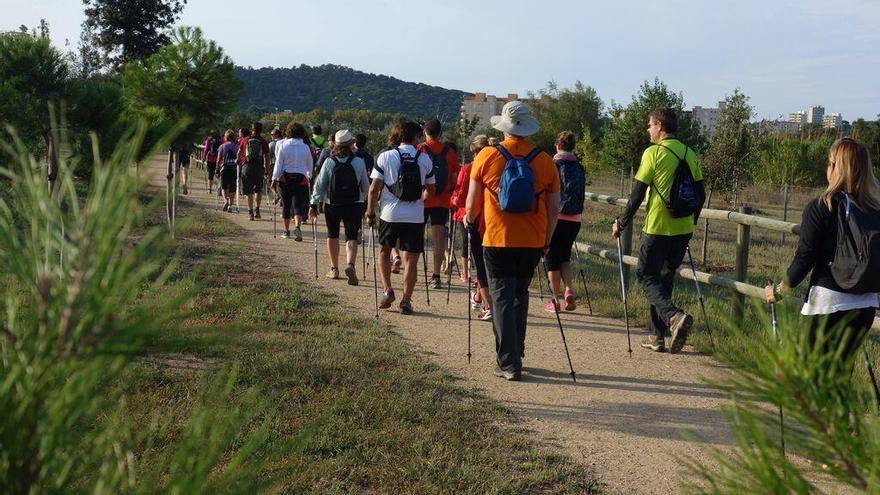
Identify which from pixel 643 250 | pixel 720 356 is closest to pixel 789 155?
pixel 643 250

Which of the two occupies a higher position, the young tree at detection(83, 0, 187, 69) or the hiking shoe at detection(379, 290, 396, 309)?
the young tree at detection(83, 0, 187, 69)

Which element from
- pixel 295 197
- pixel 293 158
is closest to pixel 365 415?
pixel 293 158

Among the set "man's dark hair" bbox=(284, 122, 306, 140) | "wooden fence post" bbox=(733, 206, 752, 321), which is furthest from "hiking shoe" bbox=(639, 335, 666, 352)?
"man's dark hair" bbox=(284, 122, 306, 140)

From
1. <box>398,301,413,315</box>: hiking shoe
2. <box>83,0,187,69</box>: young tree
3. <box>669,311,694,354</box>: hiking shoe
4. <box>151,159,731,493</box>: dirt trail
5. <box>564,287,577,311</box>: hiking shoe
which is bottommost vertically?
<box>151,159,731,493</box>: dirt trail

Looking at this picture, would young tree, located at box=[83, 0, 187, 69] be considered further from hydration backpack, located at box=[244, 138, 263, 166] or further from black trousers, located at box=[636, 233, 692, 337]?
black trousers, located at box=[636, 233, 692, 337]

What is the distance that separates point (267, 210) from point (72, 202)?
19746 mm

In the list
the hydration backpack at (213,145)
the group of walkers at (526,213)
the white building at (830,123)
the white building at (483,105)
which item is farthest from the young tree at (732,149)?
the white building at (483,105)

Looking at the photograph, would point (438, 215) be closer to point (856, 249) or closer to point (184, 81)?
point (184, 81)

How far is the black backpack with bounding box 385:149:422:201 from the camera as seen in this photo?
9008mm

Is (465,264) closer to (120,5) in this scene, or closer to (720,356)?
(720,356)

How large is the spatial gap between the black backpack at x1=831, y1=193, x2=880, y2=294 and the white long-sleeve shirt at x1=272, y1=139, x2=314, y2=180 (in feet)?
32.6

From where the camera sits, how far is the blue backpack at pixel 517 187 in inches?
251

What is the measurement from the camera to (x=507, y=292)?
6.61 m

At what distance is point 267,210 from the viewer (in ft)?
66.6
